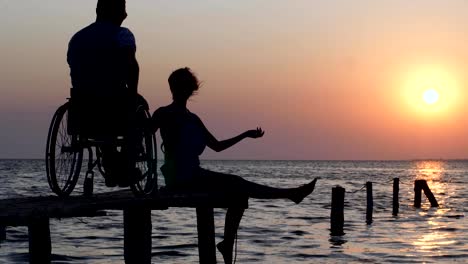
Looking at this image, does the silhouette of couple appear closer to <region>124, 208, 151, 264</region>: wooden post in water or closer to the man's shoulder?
the man's shoulder

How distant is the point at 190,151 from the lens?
1085 cm

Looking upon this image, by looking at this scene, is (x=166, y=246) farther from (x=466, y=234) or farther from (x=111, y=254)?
(x=466, y=234)

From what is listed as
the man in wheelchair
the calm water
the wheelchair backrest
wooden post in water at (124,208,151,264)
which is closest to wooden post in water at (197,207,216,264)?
wooden post in water at (124,208,151,264)

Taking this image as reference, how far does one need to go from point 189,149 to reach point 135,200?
1.44 metres

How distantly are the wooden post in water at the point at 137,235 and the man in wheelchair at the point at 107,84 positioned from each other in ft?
3.99

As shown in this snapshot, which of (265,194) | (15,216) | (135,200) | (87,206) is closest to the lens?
(15,216)

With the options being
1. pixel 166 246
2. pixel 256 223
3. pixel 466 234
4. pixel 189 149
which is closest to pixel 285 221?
pixel 256 223

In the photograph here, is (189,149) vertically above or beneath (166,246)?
→ above

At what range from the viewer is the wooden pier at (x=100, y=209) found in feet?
26.8

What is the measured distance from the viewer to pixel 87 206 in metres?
8.66

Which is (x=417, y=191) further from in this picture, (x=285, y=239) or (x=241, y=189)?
(x=241, y=189)

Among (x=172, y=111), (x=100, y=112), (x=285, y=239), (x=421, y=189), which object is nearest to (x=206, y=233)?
(x=172, y=111)

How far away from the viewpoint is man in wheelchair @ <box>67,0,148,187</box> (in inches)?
377

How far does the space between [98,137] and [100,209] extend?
1.27m
